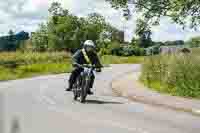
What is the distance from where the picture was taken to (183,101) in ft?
51.9

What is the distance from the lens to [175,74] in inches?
789

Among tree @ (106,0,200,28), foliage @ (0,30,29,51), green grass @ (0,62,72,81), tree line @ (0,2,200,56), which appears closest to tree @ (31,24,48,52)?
tree line @ (0,2,200,56)

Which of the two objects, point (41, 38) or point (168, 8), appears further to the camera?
point (41, 38)

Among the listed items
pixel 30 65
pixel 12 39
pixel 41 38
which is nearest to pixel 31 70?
pixel 30 65

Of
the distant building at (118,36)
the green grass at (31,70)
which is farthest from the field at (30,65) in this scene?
the distant building at (118,36)

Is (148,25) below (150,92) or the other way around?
the other way around

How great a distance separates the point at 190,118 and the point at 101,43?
97204mm

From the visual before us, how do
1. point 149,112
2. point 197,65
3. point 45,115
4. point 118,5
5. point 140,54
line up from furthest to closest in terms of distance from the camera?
point 140,54 → point 118,5 → point 197,65 → point 149,112 → point 45,115

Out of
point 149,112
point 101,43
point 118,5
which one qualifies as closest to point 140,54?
point 101,43

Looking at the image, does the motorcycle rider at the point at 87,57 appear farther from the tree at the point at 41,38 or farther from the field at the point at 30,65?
the tree at the point at 41,38

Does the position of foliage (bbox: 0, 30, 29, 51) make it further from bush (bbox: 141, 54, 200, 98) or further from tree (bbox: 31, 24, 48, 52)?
tree (bbox: 31, 24, 48, 52)

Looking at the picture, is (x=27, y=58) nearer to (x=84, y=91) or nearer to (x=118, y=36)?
(x=84, y=91)

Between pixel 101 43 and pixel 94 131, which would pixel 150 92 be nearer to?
pixel 94 131

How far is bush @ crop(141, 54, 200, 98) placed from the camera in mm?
18297
